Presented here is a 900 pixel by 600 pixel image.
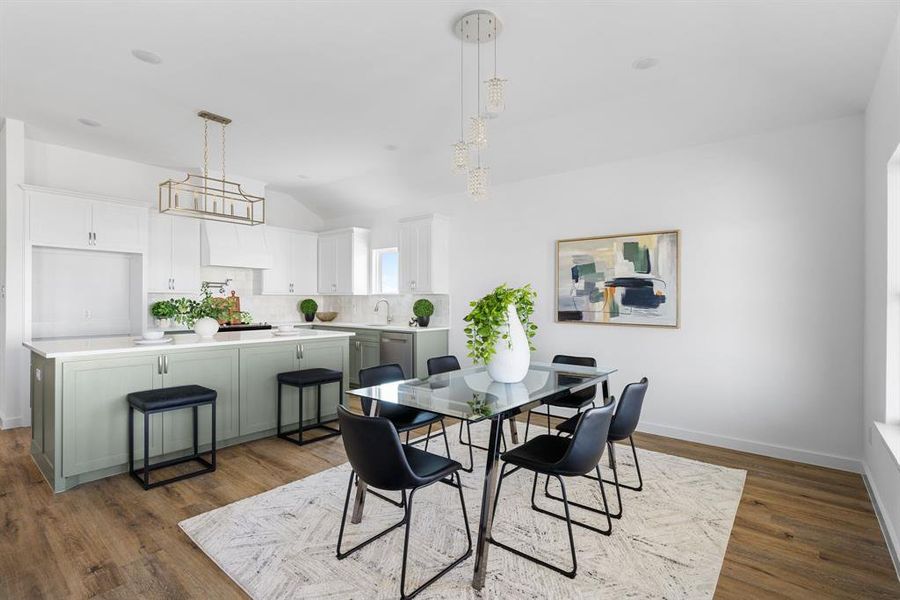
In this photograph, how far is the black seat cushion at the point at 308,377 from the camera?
3906mm

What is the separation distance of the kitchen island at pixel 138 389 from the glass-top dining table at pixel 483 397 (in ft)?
5.78

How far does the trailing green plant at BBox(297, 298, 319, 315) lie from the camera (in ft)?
24.0

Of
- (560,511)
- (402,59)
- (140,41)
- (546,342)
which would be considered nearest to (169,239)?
(140,41)

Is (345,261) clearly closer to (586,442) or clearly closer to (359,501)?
(359,501)

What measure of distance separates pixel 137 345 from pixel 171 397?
0.58m

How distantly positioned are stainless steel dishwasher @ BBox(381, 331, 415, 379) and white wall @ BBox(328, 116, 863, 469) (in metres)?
1.84

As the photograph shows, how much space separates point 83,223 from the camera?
484 cm

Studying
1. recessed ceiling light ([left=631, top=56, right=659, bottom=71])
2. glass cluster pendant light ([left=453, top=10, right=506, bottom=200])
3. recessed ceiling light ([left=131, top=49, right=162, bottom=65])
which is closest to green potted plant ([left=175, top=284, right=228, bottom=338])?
recessed ceiling light ([left=131, top=49, right=162, bottom=65])

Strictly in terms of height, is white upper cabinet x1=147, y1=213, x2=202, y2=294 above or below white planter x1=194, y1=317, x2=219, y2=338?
above

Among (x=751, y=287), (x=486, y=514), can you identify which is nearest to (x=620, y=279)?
(x=751, y=287)

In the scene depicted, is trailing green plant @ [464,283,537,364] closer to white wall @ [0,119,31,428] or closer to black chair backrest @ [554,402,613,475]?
black chair backrest @ [554,402,613,475]

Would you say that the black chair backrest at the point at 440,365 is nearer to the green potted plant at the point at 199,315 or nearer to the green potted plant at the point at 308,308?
the green potted plant at the point at 199,315

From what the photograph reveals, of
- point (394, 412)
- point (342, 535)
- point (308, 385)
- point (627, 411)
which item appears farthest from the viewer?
point (308, 385)

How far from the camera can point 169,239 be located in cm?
560
